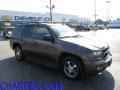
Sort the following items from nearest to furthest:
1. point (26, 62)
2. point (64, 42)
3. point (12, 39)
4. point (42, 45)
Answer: point (64, 42)
point (42, 45)
point (26, 62)
point (12, 39)

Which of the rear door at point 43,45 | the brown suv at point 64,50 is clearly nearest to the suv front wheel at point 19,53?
the brown suv at point 64,50

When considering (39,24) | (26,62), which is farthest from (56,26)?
(26,62)

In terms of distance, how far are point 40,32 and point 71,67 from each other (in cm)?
203

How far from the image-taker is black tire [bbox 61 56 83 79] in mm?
5508

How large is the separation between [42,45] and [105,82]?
2.56m

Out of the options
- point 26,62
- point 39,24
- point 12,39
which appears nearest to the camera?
point 39,24

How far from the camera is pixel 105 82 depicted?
5.51 m

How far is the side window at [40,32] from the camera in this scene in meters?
6.70

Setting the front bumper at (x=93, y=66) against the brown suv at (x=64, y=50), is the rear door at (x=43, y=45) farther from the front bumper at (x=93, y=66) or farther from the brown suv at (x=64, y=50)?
the front bumper at (x=93, y=66)

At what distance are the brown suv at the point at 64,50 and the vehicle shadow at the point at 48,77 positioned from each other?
33 centimetres

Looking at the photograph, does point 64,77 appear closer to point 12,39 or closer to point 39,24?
point 39,24

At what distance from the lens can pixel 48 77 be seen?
6.05m

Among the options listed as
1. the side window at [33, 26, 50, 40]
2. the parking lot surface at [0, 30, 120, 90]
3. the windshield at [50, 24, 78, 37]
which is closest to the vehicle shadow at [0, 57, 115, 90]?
the parking lot surface at [0, 30, 120, 90]

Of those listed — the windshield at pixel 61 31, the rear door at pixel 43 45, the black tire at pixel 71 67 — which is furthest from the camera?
the windshield at pixel 61 31
